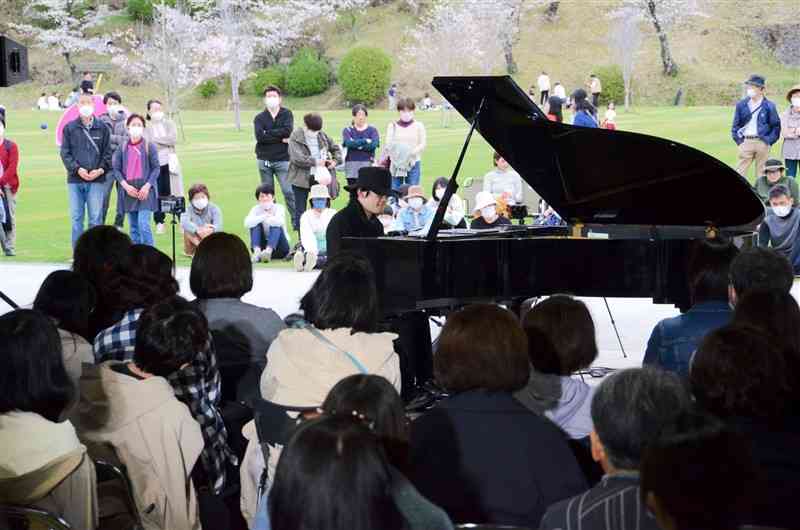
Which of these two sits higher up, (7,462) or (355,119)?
(355,119)

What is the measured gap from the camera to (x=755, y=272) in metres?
5.54

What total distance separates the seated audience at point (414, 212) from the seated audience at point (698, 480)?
10.8 metres

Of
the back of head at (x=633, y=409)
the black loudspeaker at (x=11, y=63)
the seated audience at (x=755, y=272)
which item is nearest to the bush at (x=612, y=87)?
the black loudspeaker at (x=11, y=63)

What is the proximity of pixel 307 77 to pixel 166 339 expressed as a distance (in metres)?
37.9

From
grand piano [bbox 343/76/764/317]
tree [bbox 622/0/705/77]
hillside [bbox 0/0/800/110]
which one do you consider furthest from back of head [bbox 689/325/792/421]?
tree [bbox 622/0/705/77]

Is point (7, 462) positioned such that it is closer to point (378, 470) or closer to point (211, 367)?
point (211, 367)

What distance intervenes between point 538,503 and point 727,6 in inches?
1708

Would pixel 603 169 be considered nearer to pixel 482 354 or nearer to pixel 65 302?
pixel 65 302

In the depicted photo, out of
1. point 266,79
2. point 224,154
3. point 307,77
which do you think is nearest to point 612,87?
point 307,77

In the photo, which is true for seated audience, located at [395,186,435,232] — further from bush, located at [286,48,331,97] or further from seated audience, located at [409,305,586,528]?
bush, located at [286,48,331,97]

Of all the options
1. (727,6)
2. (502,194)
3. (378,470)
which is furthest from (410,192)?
(727,6)

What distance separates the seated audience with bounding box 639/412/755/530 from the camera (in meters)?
2.52

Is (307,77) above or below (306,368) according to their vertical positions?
above

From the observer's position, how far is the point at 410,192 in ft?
44.1
